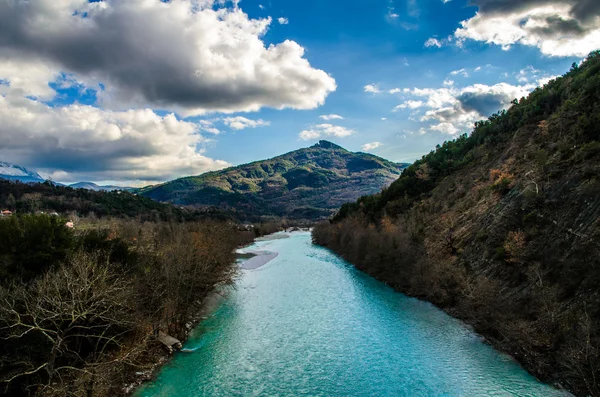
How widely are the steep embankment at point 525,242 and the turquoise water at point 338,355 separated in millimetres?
2117

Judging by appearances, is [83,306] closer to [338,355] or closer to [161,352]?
[161,352]

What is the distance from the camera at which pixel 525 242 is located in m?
31.1

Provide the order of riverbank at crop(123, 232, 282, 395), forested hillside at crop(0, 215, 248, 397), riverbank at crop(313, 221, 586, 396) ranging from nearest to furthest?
forested hillside at crop(0, 215, 248, 397) < riverbank at crop(123, 232, 282, 395) < riverbank at crop(313, 221, 586, 396)

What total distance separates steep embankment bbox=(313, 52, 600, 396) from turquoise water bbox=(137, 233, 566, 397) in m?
2.12

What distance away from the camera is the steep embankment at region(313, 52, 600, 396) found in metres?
21.8

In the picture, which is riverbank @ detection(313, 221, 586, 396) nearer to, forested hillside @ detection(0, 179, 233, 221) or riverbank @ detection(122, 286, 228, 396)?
riverbank @ detection(122, 286, 228, 396)

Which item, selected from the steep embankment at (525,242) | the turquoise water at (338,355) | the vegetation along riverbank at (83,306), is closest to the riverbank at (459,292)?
the steep embankment at (525,242)

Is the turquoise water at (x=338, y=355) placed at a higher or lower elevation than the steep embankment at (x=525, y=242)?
lower

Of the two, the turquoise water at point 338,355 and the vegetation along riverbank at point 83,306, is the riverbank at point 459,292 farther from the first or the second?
the vegetation along riverbank at point 83,306

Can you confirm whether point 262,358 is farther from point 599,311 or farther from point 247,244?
point 247,244

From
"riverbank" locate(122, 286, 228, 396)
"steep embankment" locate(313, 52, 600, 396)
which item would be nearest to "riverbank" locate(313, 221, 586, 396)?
"steep embankment" locate(313, 52, 600, 396)

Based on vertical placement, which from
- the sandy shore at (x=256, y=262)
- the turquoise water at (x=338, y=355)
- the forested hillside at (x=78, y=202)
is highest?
the forested hillside at (x=78, y=202)

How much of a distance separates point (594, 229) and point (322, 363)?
21.6 metres

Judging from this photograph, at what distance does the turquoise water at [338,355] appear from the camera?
21.1 m
